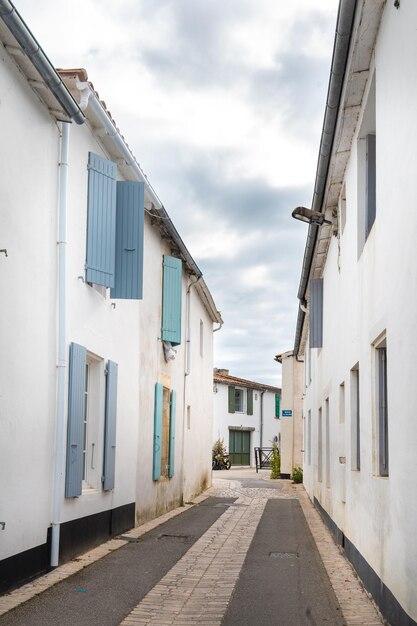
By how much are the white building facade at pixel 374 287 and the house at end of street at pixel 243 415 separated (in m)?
32.1

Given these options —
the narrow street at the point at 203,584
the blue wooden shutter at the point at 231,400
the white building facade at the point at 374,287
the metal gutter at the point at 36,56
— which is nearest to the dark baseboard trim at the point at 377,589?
the white building facade at the point at 374,287

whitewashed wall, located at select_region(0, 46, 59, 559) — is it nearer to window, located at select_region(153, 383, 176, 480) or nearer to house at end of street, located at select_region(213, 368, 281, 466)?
window, located at select_region(153, 383, 176, 480)

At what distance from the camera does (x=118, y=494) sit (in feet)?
36.8

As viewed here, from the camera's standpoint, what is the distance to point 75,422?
29.0 feet

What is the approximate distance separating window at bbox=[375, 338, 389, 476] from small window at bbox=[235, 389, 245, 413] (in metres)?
38.6

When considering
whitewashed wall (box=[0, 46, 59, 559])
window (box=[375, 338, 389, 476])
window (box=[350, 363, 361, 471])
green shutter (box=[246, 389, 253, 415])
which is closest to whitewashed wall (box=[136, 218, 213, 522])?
window (box=[350, 363, 361, 471])

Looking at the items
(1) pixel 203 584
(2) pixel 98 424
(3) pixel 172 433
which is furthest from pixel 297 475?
(1) pixel 203 584

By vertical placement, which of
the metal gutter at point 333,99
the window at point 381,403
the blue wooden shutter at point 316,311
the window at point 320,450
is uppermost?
the metal gutter at point 333,99

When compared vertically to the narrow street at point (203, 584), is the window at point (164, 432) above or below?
above

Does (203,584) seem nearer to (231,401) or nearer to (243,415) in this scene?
(231,401)

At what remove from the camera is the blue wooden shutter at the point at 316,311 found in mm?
15195

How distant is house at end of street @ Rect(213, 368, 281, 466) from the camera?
4428cm

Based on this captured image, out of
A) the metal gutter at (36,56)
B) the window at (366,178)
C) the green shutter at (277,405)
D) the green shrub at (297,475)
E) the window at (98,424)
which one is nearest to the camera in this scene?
the metal gutter at (36,56)

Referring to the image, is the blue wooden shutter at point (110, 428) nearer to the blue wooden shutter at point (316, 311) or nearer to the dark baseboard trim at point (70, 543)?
the dark baseboard trim at point (70, 543)
